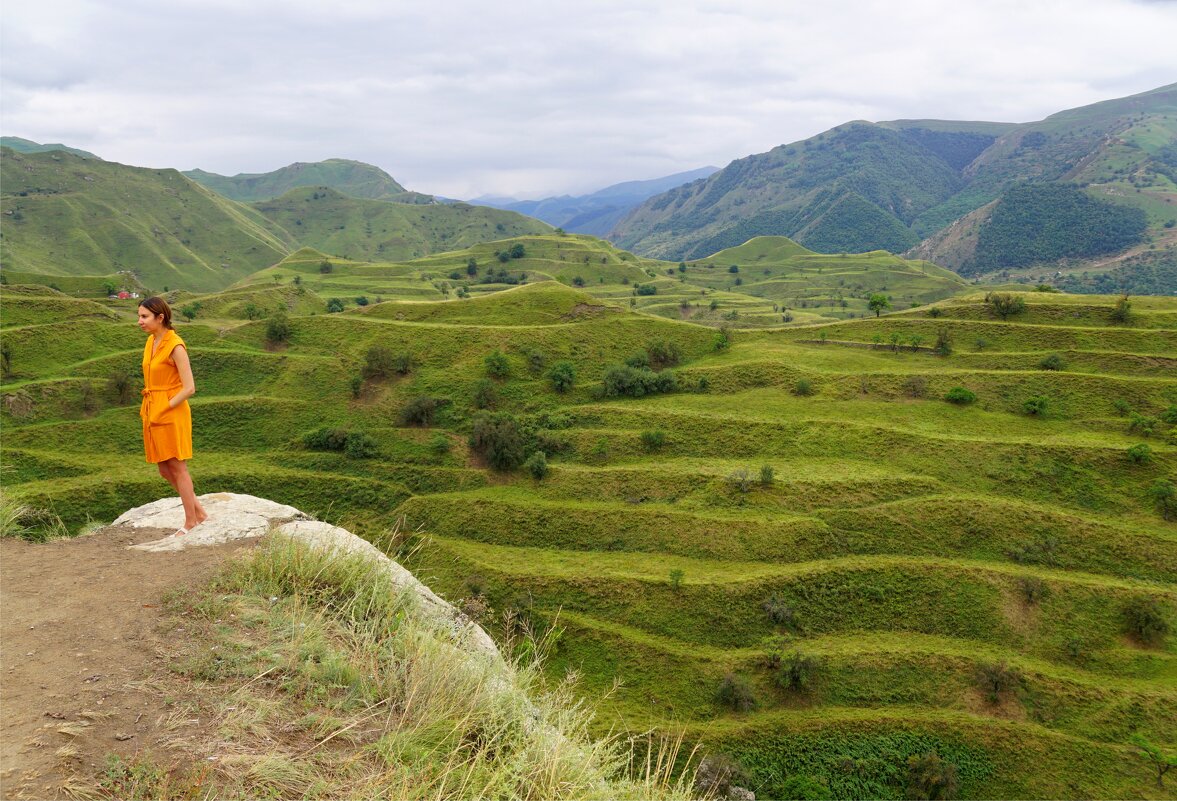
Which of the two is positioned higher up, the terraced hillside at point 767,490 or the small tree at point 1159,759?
the terraced hillside at point 767,490

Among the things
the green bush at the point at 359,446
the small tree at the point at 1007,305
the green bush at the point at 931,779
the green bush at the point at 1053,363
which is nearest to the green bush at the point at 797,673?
the green bush at the point at 931,779

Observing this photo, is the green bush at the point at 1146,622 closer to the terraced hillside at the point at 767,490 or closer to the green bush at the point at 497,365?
the terraced hillside at the point at 767,490

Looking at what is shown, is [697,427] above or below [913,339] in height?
below

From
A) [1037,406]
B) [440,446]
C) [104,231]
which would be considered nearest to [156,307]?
[440,446]

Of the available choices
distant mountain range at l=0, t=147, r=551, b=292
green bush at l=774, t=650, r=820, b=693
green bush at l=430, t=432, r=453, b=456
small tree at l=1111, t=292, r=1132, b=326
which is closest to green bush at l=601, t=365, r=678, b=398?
green bush at l=430, t=432, r=453, b=456

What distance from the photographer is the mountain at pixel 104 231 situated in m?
152

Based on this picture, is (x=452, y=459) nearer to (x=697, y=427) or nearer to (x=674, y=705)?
(x=697, y=427)

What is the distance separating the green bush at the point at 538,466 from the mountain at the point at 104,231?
6041 inches

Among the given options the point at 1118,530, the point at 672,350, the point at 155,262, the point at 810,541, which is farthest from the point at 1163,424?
the point at 155,262

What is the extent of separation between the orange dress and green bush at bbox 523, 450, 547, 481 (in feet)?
134

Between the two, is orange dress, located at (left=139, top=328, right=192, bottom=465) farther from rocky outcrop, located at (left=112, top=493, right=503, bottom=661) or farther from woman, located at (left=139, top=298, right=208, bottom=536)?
rocky outcrop, located at (left=112, top=493, right=503, bottom=661)

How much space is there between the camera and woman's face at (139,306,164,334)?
9.67m

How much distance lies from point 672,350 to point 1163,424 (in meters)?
44.7

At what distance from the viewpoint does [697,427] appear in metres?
54.0
